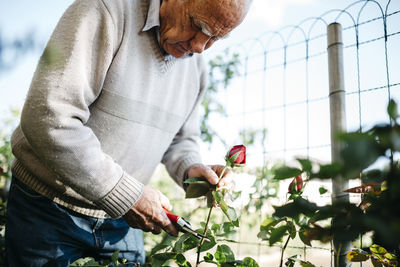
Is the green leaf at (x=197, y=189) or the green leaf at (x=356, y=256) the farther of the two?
the green leaf at (x=197, y=189)

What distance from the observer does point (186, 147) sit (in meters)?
1.94

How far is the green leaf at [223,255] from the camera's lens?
3.95 ft

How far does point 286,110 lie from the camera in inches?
90.2

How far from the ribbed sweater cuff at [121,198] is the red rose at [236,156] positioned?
0.38 m

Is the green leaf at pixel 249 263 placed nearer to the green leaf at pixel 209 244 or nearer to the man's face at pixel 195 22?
the green leaf at pixel 209 244

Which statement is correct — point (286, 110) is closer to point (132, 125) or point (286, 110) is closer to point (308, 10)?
point (308, 10)

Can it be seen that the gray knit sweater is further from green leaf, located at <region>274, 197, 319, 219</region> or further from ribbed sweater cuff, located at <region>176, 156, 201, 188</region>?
green leaf, located at <region>274, 197, 319, 219</region>

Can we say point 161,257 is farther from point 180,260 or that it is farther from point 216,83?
point 216,83

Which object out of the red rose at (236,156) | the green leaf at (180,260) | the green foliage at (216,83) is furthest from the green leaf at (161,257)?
the green foliage at (216,83)

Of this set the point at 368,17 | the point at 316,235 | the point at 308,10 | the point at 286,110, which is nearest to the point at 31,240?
the point at 316,235

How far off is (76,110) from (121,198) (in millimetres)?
365

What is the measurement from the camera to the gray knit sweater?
1.16 m

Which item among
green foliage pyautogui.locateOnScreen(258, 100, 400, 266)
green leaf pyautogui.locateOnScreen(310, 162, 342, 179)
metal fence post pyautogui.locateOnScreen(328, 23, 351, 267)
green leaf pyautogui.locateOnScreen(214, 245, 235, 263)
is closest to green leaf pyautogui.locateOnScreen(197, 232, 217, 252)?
green leaf pyautogui.locateOnScreen(214, 245, 235, 263)

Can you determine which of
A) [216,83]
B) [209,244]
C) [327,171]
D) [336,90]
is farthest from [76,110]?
[216,83]
